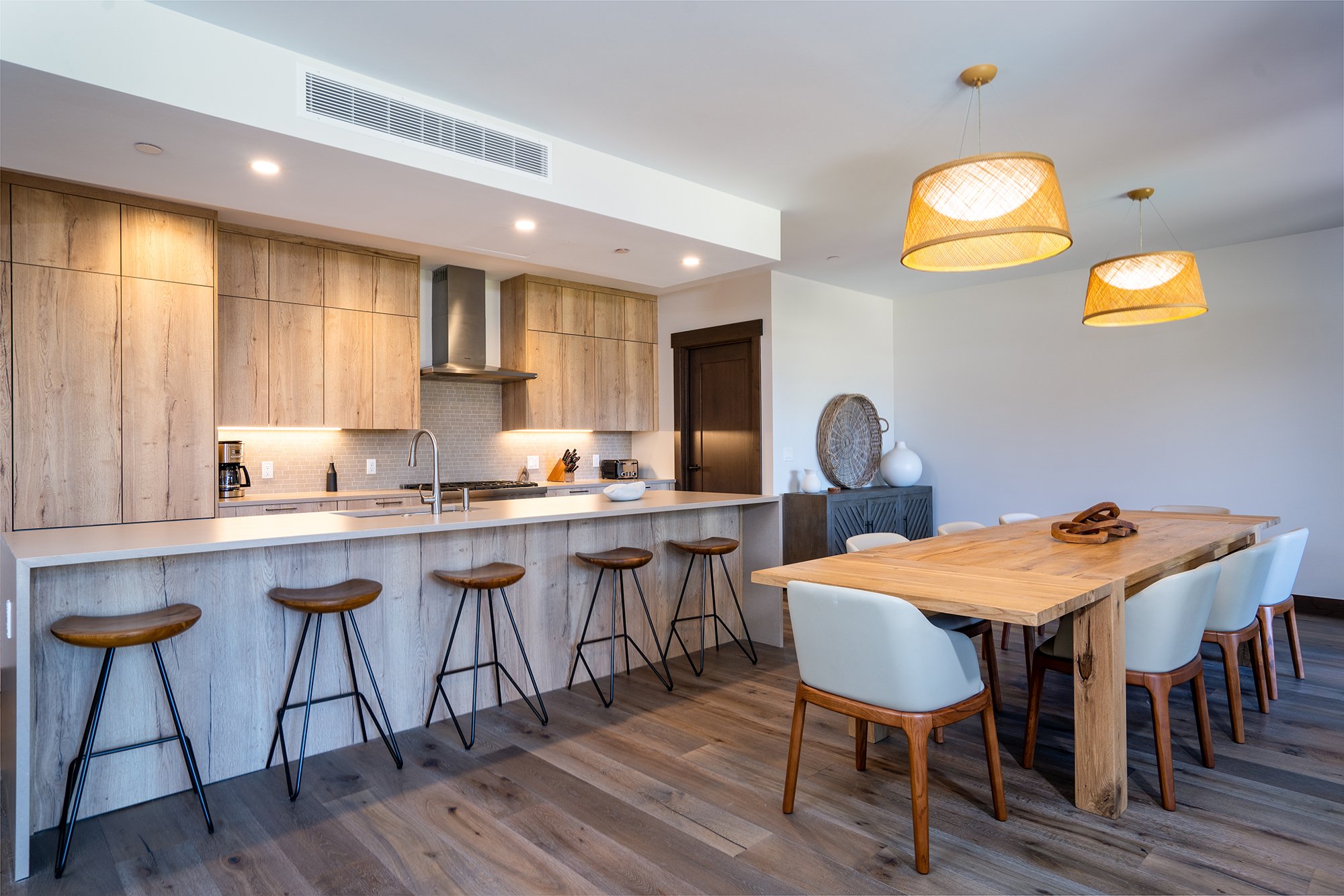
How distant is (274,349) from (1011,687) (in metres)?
4.67

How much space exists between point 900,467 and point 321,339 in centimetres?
466

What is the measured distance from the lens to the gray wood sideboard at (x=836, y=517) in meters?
5.65

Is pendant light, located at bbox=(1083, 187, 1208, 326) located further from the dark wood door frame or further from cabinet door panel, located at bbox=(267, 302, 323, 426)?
cabinet door panel, located at bbox=(267, 302, 323, 426)

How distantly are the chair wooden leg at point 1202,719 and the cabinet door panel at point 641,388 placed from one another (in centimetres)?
477

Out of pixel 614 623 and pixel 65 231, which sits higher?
pixel 65 231

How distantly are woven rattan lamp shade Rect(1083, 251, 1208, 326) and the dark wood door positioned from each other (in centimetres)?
271

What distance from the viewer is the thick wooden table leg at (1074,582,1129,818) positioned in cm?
228

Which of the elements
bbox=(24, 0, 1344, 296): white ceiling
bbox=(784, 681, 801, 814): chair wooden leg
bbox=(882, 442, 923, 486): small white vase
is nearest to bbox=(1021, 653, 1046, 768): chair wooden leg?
bbox=(784, 681, 801, 814): chair wooden leg

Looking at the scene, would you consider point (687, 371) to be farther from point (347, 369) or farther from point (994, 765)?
point (994, 765)

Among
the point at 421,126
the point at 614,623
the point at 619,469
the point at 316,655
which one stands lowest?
the point at 614,623

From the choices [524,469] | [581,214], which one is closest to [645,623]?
[581,214]

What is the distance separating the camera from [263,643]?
2.77m

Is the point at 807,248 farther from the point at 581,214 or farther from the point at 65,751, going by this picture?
the point at 65,751

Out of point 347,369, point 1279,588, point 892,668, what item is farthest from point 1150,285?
point 347,369
